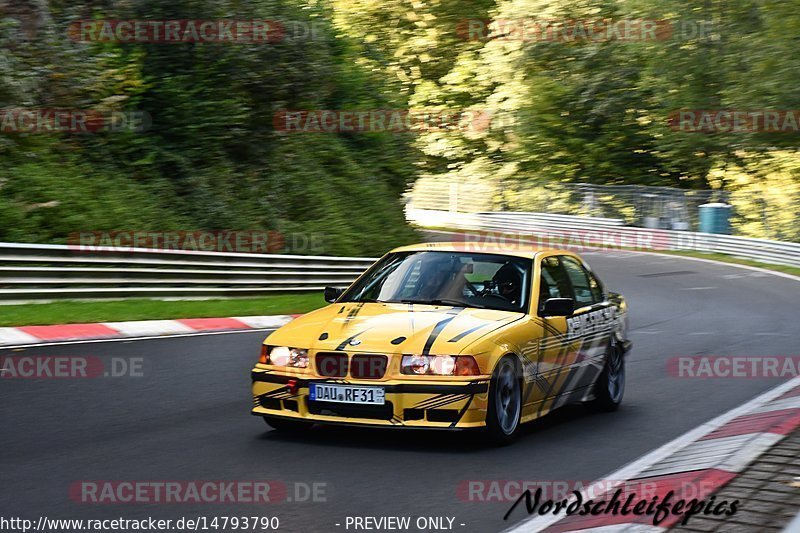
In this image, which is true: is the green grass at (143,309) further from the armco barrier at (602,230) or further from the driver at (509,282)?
the armco barrier at (602,230)

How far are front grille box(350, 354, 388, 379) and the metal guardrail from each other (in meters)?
8.80

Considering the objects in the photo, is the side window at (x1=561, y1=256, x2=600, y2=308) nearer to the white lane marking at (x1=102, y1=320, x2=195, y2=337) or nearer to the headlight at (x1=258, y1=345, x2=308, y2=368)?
the headlight at (x1=258, y1=345, x2=308, y2=368)

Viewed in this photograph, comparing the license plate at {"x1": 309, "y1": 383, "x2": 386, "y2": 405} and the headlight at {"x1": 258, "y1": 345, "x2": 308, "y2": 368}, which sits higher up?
the headlight at {"x1": 258, "y1": 345, "x2": 308, "y2": 368}

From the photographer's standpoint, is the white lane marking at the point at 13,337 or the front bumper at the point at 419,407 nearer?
the front bumper at the point at 419,407

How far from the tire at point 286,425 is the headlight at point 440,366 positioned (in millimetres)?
871

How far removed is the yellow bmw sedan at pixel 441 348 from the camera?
780 cm

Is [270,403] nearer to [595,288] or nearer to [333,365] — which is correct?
[333,365]

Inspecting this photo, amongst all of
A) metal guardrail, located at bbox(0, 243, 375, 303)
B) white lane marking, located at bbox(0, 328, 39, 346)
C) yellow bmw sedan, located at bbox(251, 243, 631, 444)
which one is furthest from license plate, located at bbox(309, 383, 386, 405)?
metal guardrail, located at bbox(0, 243, 375, 303)

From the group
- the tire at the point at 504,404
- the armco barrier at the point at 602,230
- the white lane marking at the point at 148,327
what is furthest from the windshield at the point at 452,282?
the armco barrier at the point at 602,230

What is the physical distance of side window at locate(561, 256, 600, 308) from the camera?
9.95m

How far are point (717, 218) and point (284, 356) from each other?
117 feet

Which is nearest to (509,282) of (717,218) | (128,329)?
(128,329)

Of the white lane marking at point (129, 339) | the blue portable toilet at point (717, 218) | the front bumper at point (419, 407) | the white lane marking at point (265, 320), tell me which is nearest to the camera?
the front bumper at point (419, 407)

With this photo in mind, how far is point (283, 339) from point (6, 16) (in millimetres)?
15027
